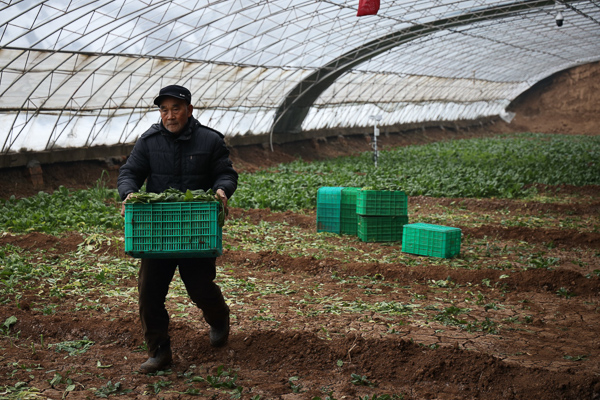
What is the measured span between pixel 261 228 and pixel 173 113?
7.25m

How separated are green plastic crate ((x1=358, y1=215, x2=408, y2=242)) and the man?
625cm

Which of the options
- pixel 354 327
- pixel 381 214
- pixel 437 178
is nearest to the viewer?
pixel 354 327

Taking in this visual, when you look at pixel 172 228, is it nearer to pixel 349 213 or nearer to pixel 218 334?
pixel 218 334

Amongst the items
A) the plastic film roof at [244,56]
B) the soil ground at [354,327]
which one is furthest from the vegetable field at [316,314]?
the plastic film roof at [244,56]

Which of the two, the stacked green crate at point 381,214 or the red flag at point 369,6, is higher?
the red flag at point 369,6

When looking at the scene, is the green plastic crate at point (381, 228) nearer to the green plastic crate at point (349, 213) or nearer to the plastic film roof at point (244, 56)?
the green plastic crate at point (349, 213)

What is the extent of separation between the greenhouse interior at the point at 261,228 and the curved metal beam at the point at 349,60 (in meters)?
0.15

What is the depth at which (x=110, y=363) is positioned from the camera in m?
4.86

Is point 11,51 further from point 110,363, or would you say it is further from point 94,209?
point 110,363

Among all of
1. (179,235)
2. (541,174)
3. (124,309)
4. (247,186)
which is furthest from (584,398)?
(541,174)

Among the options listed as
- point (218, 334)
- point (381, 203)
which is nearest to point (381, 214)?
point (381, 203)

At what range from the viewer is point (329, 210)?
11555 mm

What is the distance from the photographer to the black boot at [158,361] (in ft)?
15.1

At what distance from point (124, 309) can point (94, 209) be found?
678cm
